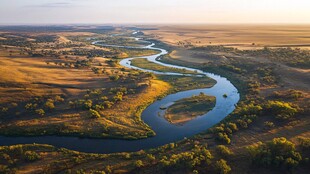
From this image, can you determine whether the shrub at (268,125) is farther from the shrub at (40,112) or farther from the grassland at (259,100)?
the shrub at (40,112)

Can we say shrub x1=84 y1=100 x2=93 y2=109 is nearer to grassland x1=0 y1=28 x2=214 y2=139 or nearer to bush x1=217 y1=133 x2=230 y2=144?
grassland x1=0 y1=28 x2=214 y2=139

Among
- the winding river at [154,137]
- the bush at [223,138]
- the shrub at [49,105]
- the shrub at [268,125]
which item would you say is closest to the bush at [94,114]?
the winding river at [154,137]

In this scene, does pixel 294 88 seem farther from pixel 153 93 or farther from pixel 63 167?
pixel 63 167

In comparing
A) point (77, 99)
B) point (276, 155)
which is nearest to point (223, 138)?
point (276, 155)

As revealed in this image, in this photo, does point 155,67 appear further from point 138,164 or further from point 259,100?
point 138,164

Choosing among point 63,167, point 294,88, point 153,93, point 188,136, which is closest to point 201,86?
point 153,93

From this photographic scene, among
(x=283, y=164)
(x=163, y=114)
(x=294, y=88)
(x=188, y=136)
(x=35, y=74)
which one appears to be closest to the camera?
(x=283, y=164)
